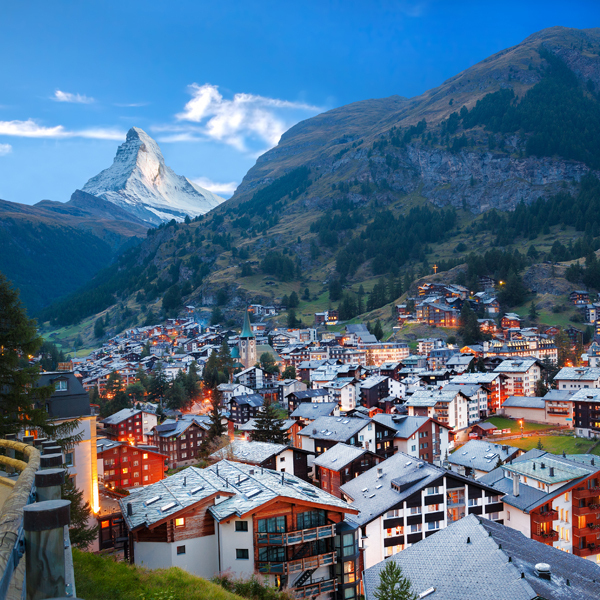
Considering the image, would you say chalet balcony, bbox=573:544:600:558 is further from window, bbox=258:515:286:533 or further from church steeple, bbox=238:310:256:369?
church steeple, bbox=238:310:256:369

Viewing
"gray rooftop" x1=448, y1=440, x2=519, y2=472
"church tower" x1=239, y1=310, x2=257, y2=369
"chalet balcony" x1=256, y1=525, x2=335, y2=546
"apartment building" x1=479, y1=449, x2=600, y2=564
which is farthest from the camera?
"church tower" x1=239, y1=310, x2=257, y2=369

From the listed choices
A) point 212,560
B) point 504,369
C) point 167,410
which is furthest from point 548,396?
point 212,560

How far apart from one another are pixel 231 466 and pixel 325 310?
151313 mm

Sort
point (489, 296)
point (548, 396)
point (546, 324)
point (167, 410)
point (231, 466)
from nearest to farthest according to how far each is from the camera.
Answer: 1. point (231, 466)
2. point (548, 396)
3. point (167, 410)
4. point (546, 324)
5. point (489, 296)

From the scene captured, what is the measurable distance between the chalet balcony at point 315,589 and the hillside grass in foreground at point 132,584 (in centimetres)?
792

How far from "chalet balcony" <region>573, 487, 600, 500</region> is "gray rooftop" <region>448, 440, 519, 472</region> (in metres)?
9.54

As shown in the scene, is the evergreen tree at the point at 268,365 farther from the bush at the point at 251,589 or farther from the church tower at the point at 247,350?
the bush at the point at 251,589

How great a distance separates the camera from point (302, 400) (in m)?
85.6

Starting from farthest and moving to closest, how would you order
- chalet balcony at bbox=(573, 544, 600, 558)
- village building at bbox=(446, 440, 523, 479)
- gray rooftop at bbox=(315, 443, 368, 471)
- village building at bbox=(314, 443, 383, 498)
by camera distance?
village building at bbox=(446, 440, 523, 479) → gray rooftop at bbox=(315, 443, 368, 471) → village building at bbox=(314, 443, 383, 498) → chalet balcony at bbox=(573, 544, 600, 558)

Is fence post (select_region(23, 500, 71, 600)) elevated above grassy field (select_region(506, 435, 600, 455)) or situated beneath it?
elevated above

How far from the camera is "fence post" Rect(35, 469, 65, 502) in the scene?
4.74 metres

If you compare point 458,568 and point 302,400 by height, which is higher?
point 458,568

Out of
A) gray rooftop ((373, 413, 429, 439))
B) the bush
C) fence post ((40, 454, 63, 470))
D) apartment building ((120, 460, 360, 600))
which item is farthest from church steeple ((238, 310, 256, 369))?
fence post ((40, 454, 63, 470))

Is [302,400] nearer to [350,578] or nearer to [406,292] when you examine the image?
[350,578]
